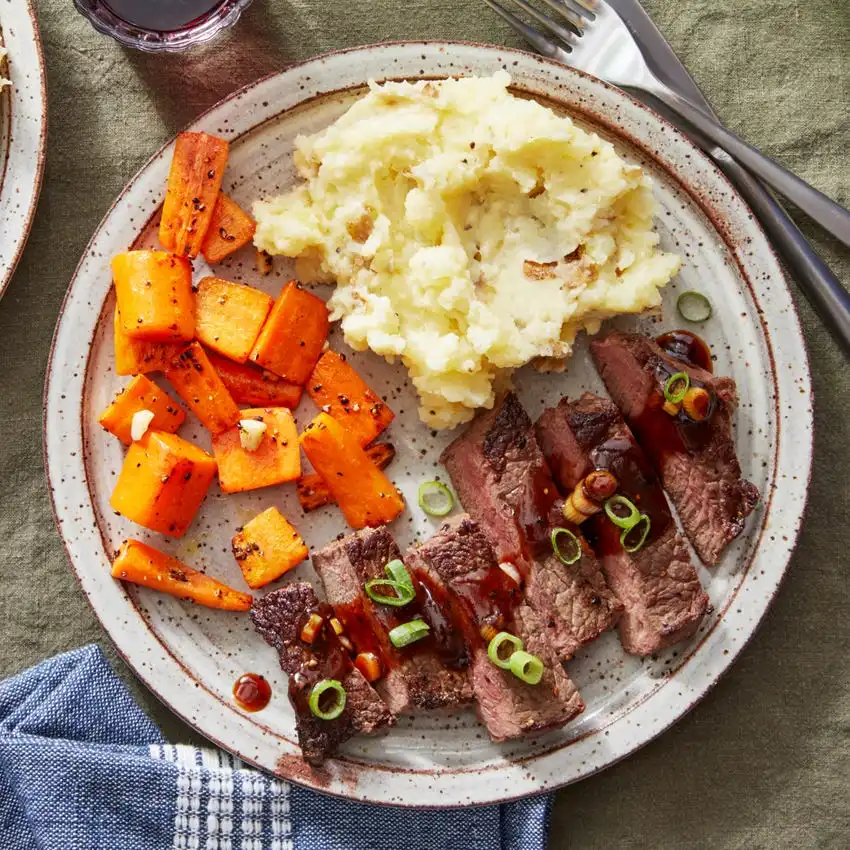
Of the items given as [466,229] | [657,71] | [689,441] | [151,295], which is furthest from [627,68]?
[151,295]

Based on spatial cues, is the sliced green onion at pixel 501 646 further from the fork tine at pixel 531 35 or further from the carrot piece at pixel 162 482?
the fork tine at pixel 531 35

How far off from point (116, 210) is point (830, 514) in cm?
401

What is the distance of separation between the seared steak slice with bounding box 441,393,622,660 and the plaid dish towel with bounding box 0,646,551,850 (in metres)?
0.98

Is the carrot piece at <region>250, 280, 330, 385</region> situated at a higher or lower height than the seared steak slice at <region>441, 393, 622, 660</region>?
higher

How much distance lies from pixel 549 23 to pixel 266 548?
10.0 ft

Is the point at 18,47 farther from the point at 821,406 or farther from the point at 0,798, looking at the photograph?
the point at 821,406

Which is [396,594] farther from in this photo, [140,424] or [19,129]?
[19,129]

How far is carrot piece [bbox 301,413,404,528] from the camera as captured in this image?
Result: 407 cm

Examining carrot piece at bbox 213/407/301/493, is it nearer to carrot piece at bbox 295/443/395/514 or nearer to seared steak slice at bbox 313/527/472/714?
carrot piece at bbox 295/443/395/514

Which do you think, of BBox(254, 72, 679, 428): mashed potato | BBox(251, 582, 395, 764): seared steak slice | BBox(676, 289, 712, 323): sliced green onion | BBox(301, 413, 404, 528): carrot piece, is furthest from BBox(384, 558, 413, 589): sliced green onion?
BBox(676, 289, 712, 323): sliced green onion

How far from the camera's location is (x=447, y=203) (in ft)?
13.0

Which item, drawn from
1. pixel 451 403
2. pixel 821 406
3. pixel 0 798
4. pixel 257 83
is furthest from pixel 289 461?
pixel 821 406

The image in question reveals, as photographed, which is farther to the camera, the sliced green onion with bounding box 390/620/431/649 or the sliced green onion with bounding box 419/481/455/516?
the sliced green onion with bounding box 419/481/455/516

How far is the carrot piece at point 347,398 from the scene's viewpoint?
422 centimetres
